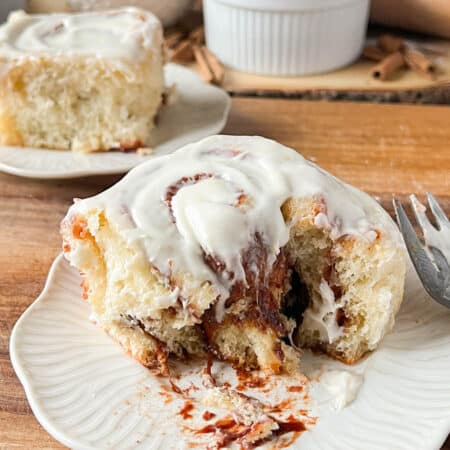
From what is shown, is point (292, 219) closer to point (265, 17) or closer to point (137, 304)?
point (137, 304)

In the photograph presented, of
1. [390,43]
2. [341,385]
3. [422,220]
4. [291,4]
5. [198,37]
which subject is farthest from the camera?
[198,37]

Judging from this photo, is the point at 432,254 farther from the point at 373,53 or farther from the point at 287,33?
the point at 373,53

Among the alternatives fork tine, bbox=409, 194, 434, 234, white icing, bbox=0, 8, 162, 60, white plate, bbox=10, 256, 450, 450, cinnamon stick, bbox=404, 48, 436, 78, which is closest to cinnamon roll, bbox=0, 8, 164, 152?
white icing, bbox=0, 8, 162, 60

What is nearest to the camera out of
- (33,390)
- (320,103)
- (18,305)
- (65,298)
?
(33,390)

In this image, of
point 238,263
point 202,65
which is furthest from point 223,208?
point 202,65

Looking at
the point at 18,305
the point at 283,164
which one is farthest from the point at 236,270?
the point at 18,305
